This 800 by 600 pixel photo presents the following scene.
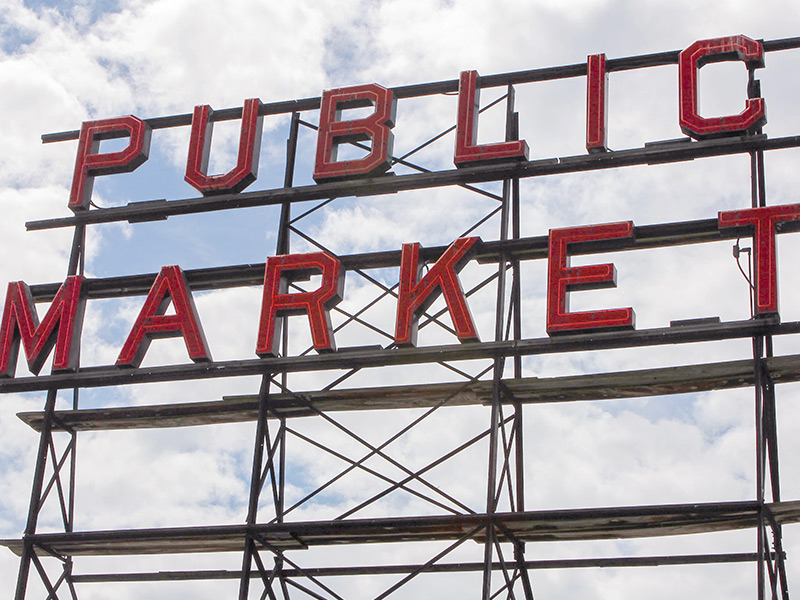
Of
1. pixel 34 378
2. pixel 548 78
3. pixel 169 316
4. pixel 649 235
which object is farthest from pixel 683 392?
pixel 34 378

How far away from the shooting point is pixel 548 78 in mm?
24172

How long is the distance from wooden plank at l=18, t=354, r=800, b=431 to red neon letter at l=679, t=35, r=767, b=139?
3.74 m

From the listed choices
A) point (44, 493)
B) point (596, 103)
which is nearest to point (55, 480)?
point (44, 493)

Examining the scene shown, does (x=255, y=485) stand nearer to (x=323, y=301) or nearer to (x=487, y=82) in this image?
(x=323, y=301)

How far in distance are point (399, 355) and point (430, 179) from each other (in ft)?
10.1

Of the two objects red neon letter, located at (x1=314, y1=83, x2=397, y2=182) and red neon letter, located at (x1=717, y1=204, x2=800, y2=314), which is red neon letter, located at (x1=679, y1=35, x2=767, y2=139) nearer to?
red neon letter, located at (x1=717, y1=204, x2=800, y2=314)

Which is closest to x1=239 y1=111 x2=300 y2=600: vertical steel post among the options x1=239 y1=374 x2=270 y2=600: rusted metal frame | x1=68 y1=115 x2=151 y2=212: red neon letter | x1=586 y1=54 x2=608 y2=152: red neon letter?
x1=239 y1=374 x2=270 y2=600: rusted metal frame

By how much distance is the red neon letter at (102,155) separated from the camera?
2592 cm

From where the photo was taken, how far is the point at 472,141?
24219 mm

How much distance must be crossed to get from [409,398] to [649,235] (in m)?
4.27

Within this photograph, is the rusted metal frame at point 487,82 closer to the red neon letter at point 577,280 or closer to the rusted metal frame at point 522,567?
the red neon letter at point 577,280

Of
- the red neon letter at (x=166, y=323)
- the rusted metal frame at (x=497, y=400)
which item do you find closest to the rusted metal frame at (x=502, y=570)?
the rusted metal frame at (x=497, y=400)

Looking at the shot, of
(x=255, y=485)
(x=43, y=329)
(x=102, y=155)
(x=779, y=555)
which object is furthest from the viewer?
(x=102, y=155)

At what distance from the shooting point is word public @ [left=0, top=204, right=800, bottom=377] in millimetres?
21891
